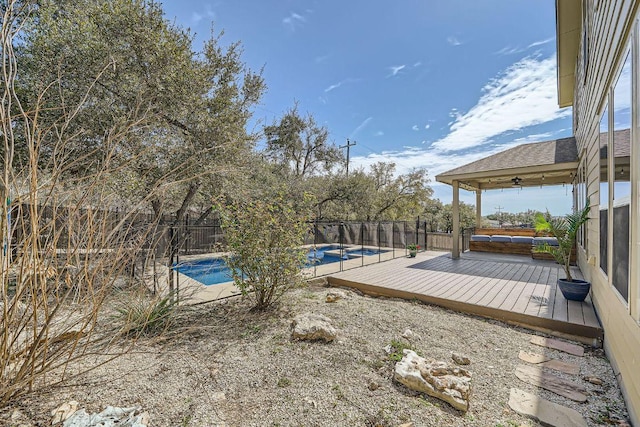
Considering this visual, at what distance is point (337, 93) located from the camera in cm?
1348

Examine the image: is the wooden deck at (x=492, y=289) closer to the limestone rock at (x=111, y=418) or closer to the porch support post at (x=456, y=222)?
the porch support post at (x=456, y=222)

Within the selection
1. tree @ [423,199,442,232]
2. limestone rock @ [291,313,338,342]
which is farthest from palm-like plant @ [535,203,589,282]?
tree @ [423,199,442,232]

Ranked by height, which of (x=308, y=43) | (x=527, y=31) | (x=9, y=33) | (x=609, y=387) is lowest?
(x=609, y=387)

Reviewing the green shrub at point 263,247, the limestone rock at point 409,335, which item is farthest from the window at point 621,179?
the green shrub at point 263,247

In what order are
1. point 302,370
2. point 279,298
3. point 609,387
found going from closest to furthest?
point 609,387
point 302,370
point 279,298

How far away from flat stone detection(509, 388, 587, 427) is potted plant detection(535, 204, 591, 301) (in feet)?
9.02

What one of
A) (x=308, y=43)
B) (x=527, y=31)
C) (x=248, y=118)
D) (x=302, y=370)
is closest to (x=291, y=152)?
(x=308, y=43)

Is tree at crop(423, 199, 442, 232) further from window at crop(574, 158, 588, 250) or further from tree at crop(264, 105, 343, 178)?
window at crop(574, 158, 588, 250)

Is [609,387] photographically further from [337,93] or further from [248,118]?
[337,93]

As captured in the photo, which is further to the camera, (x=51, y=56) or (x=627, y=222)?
(x=51, y=56)

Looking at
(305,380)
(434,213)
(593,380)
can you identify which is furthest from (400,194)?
(305,380)

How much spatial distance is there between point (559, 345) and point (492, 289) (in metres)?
1.79

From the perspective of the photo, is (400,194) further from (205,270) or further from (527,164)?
(205,270)

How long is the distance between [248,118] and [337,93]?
7.01 m
